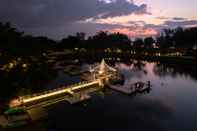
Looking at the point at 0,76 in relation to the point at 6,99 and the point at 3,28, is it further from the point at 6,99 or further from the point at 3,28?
the point at 3,28

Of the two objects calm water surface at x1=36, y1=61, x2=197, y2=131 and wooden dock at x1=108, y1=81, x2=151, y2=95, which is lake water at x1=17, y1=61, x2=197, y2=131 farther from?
wooden dock at x1=108, y1=81, x2=151, y2=95

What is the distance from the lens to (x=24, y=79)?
50.6 meters

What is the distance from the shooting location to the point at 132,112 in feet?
104

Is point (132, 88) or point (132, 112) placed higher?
point (132, 88)

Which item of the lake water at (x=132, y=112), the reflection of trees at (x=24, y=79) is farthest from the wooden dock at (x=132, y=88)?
the reflection of trees at (x=24, y=79)

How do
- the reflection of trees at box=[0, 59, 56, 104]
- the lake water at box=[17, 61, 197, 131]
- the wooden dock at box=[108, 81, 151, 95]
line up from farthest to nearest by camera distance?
1. the reflection of trees at box=[0, 59, 56, 104]
2. the wooden dock at box=[108, 81, 151, 95]
3. the lake water at box=[17, 61, 197, 131]

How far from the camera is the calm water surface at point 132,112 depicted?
89.2 feet

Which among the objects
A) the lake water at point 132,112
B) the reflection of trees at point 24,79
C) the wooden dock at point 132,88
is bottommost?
the lake water at point 132,112

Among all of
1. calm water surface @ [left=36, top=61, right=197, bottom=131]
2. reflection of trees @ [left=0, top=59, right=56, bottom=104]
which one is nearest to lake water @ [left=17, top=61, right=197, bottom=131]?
calm water surface @ [left=36, top=61, right=197, bottom=131]

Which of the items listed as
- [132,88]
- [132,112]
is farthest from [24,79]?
[132,112]

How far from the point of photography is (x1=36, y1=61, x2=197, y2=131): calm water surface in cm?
2720

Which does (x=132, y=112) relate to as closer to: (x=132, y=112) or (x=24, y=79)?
(x=132, y=112)

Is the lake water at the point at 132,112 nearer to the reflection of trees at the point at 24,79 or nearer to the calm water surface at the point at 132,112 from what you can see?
the calm water surface at the point at 132,112

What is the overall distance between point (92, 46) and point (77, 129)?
348 feet
